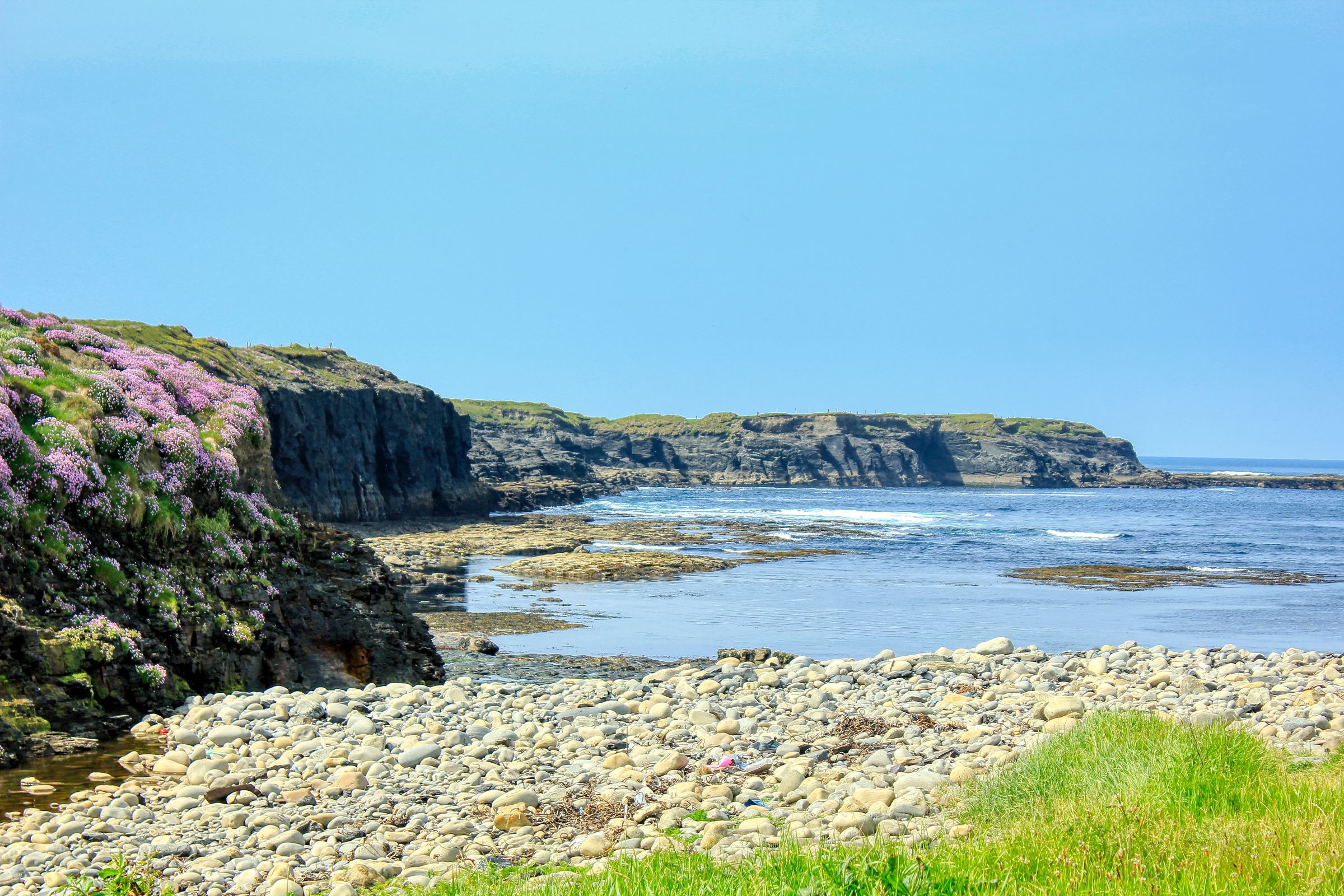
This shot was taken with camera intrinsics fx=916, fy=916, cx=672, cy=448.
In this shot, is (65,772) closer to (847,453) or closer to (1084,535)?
(1084,535)

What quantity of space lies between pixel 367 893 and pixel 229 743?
4493 millimetres

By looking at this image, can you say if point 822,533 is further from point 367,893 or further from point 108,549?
point 367,893

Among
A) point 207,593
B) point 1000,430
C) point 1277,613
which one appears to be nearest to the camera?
point 207,593

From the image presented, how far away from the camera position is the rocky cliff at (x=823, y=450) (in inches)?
6565

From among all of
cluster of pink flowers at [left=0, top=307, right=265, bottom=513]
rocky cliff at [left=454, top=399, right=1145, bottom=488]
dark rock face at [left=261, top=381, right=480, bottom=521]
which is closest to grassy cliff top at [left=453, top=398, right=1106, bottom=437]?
rocky cliff at [left=454, top=399, right=1145, bottom=488]

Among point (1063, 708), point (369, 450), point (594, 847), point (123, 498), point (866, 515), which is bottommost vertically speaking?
point (866, 515)

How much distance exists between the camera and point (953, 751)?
27.1 ft

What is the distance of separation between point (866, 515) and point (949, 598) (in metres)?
53.0

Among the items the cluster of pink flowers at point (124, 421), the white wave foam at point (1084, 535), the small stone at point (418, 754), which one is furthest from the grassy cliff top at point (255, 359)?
the white wave foam at point (1084, 535)

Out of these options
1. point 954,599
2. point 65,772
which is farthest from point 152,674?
point 954,599

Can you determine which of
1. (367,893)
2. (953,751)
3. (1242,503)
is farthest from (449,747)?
(1242,503)

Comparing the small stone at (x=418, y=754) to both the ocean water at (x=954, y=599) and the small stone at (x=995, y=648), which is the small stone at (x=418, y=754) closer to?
the small stone at (x=995, y=648)

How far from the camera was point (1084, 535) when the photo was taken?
2405 inches

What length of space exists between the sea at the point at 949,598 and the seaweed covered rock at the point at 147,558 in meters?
7.16
